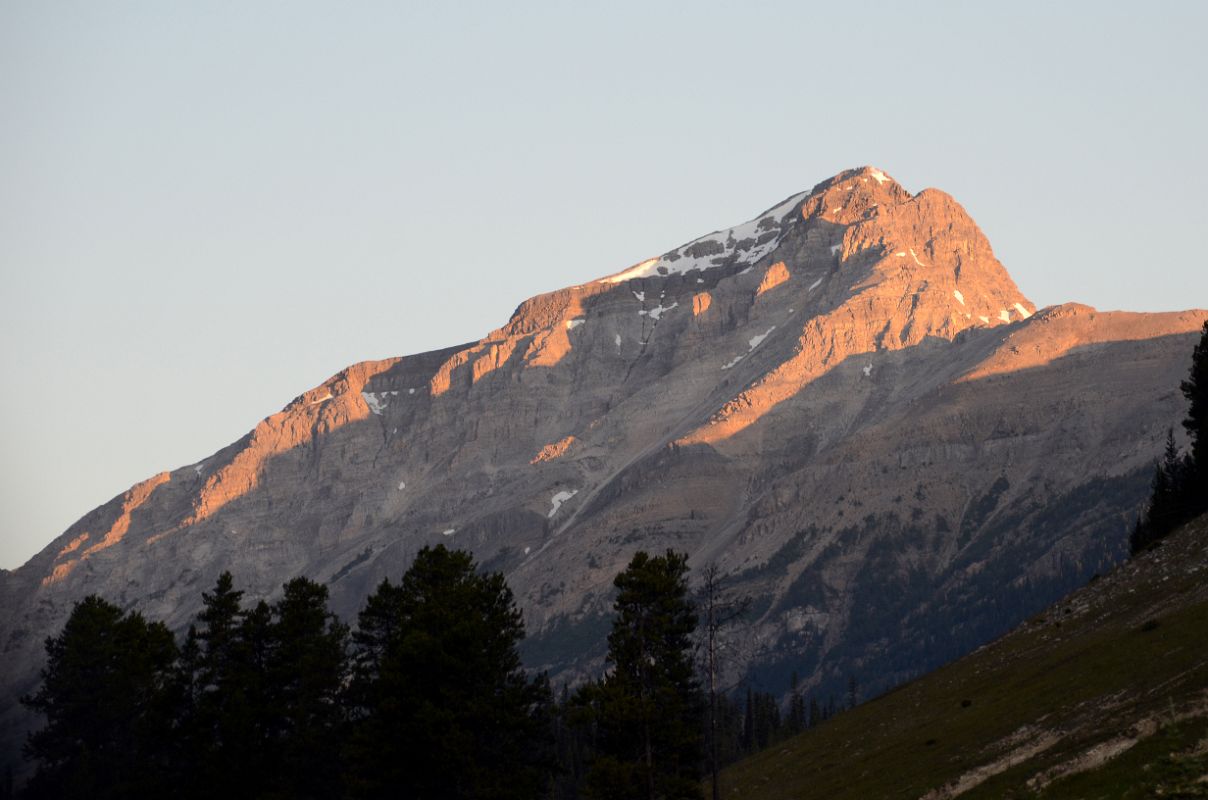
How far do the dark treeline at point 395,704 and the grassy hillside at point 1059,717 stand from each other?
1013 cm

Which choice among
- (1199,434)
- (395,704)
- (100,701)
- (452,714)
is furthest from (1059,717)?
(100,701)

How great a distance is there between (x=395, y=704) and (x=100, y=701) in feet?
95.4

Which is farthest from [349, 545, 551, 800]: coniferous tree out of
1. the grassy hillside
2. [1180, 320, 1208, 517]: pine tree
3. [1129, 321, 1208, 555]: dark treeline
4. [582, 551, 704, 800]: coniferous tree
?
[1180, 320, 1208, 517]: pine tree

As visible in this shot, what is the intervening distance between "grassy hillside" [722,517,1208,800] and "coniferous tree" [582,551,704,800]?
7.93 metres

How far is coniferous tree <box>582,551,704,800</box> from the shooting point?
78.8 m

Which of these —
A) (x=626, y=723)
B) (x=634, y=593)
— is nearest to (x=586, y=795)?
(x=626, y=723)

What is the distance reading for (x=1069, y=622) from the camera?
97562 millimetres

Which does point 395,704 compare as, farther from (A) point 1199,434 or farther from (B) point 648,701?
(A) point 1199,434

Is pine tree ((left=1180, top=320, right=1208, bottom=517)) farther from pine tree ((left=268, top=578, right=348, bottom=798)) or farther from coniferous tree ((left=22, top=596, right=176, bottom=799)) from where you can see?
coniferous tree ((left=22, top=596, right=176, bottom=799))

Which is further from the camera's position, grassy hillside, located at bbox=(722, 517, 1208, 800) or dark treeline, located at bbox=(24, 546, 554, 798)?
dark treeline, located at bbox=(24, 546, 554, 798)

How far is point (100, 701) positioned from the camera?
350 ft

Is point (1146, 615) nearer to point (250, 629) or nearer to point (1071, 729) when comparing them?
point (1071, 729)

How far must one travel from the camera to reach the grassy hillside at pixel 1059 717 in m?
57.7

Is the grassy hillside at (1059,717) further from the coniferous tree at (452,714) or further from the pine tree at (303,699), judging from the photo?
the pine tree at (303,699)
